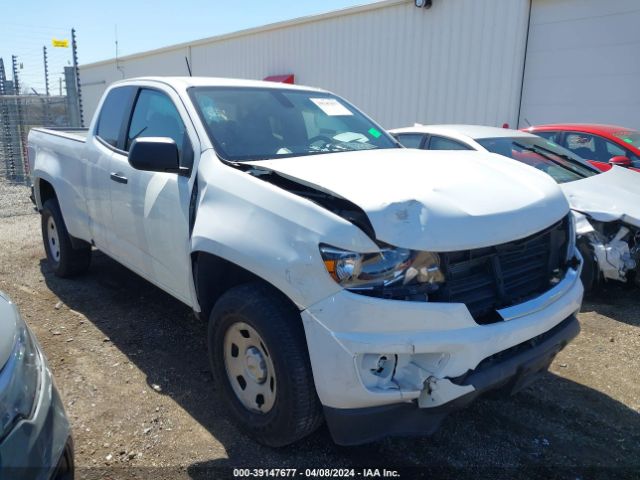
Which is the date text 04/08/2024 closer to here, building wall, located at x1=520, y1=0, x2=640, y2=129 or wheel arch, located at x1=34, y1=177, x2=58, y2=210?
wheel arch, located at x1=34, y1=177, x2=58, y2=210

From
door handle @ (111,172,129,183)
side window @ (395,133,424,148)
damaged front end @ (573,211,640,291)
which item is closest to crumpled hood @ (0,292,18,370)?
door handle @ (111,172,129,183)

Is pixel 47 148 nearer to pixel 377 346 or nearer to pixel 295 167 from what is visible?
pixel 295 167

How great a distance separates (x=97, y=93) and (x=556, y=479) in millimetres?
26834

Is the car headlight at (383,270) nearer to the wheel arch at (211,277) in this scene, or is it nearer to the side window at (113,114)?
the wheel arch at (211,277)

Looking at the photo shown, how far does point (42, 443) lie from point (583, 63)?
33.6 feet

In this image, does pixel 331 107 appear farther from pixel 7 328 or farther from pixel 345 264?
pixel 7 328

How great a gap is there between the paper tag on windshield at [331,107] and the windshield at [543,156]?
228cm

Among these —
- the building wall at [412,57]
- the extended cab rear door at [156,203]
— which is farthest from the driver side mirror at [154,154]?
the building wall at [412,57]

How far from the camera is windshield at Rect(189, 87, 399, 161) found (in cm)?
324

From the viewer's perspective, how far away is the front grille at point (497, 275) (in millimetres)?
2396

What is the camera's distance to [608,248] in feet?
15.0

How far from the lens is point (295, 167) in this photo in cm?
280

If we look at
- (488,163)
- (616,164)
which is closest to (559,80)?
(616,164)

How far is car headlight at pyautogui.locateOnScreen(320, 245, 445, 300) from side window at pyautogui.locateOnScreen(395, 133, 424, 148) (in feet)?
14.1
